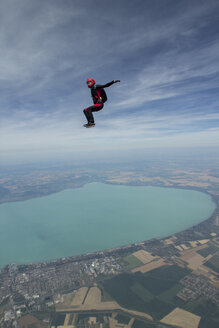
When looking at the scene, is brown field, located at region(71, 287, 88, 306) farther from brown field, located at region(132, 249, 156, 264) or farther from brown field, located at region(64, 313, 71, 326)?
brown field, located at region(132, 249, 156, 264)

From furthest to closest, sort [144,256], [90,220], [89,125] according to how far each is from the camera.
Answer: [90,220] → [144,256] → [89,125]

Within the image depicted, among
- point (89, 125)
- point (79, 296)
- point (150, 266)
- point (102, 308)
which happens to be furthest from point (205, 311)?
point (89, 125)

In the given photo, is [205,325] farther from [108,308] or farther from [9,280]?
[9,280]

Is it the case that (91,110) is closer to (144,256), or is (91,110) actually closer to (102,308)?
(102,308)

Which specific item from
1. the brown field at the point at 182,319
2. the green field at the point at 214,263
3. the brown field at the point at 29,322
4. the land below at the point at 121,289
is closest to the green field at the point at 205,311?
the land below at the point at 121,289

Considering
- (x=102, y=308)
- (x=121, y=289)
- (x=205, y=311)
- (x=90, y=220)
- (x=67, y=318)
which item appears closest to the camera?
(x=67, y=318)

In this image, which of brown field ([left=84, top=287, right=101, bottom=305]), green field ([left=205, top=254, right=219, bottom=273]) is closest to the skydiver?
brown field ([left=84, top=287, right=101, bottom=305])

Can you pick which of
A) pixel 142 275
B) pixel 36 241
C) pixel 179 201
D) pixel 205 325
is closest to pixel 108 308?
pixel 142 275
